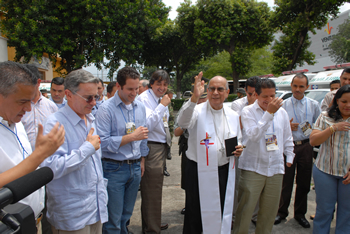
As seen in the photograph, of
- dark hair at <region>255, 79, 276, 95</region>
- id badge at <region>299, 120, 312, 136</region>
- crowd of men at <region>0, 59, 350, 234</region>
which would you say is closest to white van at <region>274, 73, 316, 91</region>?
id badge at <region>299, 120, 312, 136</region>

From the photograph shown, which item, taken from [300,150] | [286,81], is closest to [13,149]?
[300,150]

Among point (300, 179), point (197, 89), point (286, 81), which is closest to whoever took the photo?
point (197, 89)

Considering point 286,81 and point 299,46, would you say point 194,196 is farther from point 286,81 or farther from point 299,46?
point 299,46

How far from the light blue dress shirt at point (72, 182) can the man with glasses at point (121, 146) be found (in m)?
0.49

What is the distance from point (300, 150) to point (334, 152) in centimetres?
81

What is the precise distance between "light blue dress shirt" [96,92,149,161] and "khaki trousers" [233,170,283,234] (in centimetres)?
135

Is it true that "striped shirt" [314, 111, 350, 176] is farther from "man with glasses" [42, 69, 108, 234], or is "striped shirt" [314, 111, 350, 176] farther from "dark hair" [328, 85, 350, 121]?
"man with glasses" [42, 69, 108, 234]

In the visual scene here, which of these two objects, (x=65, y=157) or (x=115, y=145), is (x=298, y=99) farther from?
(x=65, y=157)

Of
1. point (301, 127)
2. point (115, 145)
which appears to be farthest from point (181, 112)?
point (301, 127)

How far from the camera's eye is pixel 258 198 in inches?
112

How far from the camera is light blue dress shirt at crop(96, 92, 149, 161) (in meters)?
2.47

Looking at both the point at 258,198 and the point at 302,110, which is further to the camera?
the point at 302,110

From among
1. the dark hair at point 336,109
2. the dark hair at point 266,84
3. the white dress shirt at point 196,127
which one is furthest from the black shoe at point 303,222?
the dark hair at point 266,84

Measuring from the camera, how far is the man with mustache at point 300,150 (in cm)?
357
